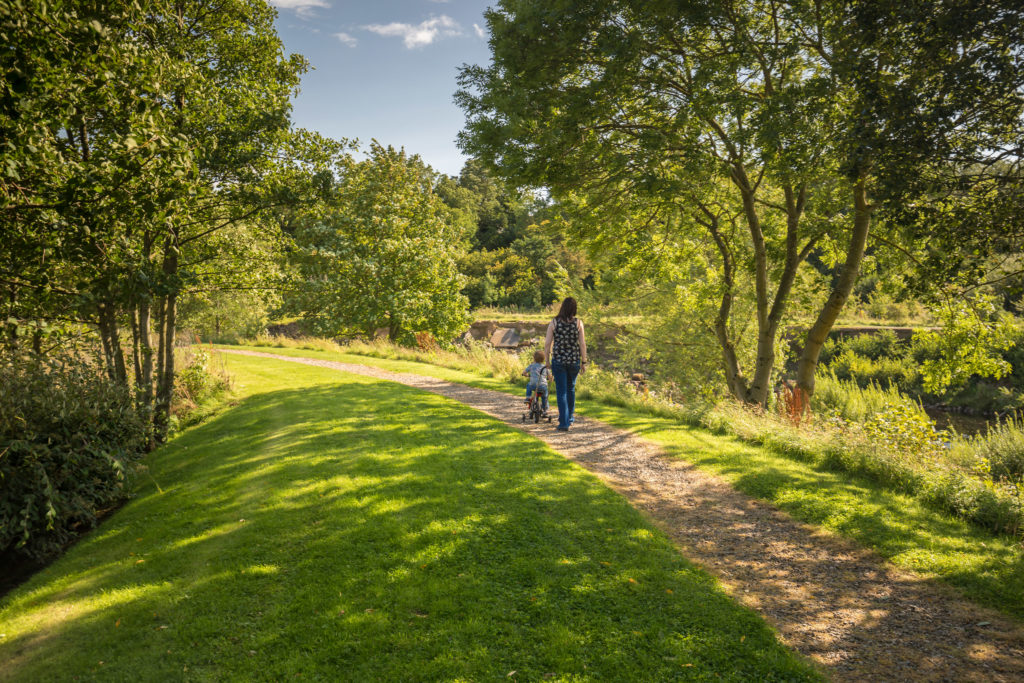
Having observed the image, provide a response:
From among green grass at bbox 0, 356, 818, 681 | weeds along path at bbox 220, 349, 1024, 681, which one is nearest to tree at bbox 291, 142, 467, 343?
green grass at bbox 0, 356, 818, 681

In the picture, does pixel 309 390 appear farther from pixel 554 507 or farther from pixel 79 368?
pixel 554 507

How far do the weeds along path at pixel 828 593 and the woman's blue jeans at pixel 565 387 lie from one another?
7.11 ft

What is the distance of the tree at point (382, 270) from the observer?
2098 cm

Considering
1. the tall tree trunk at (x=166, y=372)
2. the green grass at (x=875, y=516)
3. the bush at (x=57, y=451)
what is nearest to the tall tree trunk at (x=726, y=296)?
the green grass at (x=875, y=516)

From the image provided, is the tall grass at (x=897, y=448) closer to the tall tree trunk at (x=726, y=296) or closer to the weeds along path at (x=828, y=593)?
the weeds along path at (x=828, y=593)

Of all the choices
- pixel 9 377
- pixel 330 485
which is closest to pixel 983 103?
pixel 330 485

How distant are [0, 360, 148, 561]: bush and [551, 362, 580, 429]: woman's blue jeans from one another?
21.4 ft

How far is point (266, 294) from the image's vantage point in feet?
38.3

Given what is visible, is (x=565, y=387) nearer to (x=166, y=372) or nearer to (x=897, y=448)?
(x=897, y=448)

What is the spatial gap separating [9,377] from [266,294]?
5.39m

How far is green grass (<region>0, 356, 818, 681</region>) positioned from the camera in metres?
3.60

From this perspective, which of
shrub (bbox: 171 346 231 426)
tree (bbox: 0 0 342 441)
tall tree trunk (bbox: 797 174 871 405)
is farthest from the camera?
shrub (bbox: 171 346 231 426)

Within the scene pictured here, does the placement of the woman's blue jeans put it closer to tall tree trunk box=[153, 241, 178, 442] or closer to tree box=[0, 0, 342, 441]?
tree box=[0, 0, 342, 441]

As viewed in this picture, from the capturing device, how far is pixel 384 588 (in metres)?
4.36
